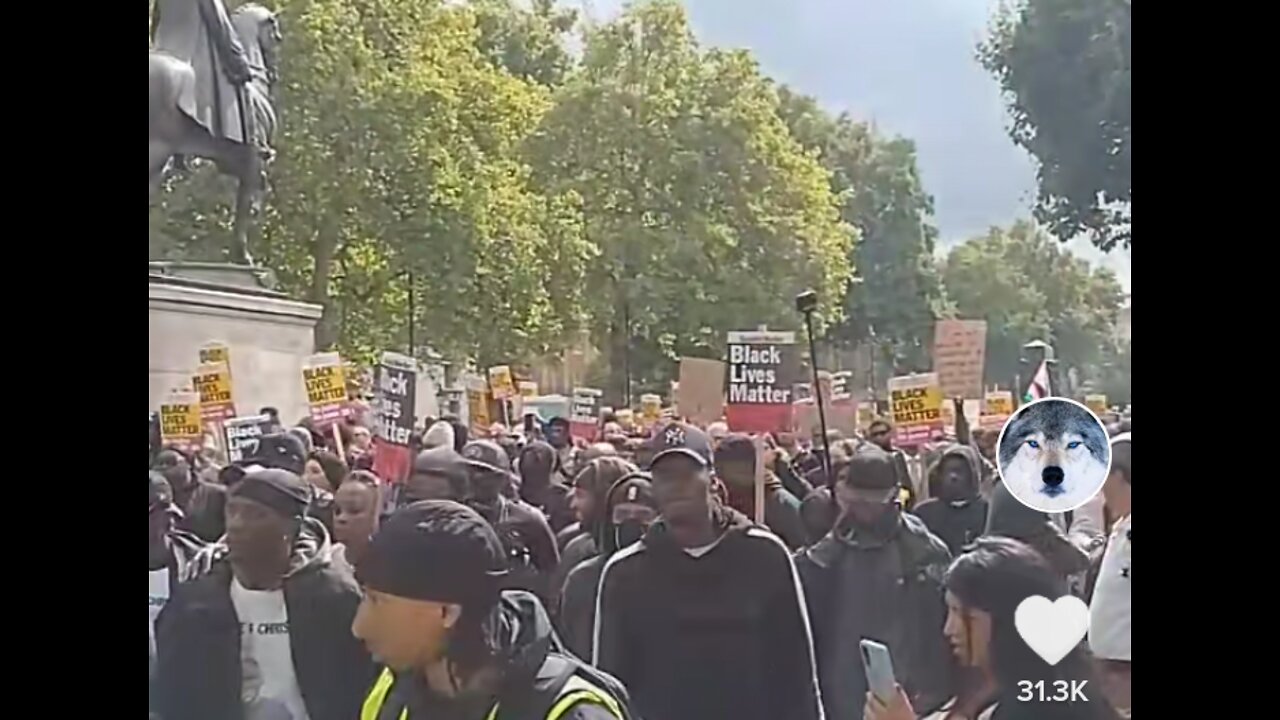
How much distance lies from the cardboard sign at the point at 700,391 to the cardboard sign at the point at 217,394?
2.54 feet

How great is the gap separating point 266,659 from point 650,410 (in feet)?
2.67

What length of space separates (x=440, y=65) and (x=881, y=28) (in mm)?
763

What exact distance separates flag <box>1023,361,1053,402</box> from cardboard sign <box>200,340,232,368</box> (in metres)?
1.37

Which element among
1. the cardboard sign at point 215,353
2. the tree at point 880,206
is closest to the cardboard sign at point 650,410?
the tree at point 880,206

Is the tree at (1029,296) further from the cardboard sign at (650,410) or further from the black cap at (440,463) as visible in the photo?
the black cap at (440,463)

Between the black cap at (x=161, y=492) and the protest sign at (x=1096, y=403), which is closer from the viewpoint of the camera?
the protest sign at (x=1096, y=403)

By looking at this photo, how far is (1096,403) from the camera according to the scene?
2641 millimetres

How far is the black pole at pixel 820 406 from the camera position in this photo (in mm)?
2629

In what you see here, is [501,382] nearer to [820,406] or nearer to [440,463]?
[440,463]

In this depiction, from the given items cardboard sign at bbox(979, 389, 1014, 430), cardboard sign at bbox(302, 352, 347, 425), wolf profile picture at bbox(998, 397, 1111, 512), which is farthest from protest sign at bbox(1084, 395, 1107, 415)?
cardboard sign at bbox(302, 352, 347, 425)

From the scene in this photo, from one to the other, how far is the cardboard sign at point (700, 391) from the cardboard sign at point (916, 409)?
0.29 m

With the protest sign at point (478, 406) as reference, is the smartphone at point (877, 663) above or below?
below

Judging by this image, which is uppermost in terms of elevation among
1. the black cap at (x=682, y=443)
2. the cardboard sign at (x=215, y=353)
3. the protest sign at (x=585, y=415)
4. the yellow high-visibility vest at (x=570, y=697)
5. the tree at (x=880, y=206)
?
the tree at (x=880, y=206)
